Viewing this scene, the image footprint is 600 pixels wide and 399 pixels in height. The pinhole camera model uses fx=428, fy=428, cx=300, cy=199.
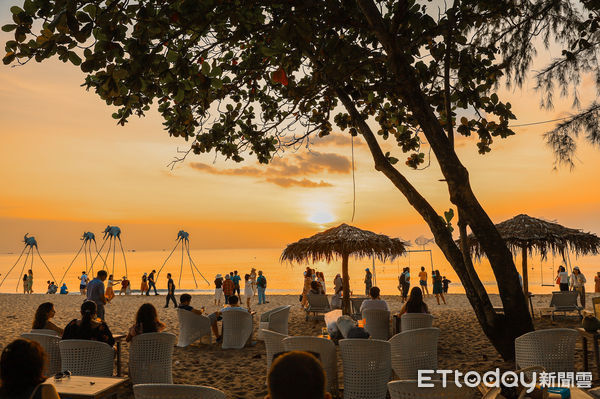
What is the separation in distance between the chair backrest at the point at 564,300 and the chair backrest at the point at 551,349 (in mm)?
7688

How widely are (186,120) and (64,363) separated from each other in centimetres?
468

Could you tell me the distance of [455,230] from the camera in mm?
7109

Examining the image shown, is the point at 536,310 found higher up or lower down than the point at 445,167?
lower down

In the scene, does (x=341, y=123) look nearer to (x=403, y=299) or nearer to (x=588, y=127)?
(x=588, y=127)

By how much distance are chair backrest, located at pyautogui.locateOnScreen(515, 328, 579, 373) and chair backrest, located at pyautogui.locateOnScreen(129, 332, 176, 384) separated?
424 cm

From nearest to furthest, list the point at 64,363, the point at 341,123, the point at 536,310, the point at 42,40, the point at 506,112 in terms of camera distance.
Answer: the point at 42,40 → the point at 64,363 → the point at 506,112 → the point at 341,123 → the point at 536,310

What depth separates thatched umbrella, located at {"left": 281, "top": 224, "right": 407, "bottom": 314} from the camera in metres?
12.8

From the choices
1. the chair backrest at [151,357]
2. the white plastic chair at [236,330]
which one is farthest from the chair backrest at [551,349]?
the white plastic chair at [236,330]

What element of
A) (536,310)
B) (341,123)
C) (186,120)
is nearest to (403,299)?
(536,310)

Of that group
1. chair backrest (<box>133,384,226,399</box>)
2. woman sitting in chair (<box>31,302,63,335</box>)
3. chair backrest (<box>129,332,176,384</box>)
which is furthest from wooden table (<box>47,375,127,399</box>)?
Result: woman sitting in chair (<box>31,302,63,335</box>)

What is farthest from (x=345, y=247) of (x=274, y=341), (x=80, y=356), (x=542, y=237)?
(x=80, y=356)

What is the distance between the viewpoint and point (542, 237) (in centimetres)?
1221

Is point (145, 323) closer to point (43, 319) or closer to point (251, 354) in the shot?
point (43, 319)

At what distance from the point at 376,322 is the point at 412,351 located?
118 inches
